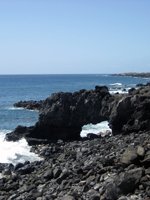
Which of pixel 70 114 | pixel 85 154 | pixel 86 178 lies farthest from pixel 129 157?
pixel 70 114

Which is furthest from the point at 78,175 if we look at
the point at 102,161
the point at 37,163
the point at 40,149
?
the point at 40,149

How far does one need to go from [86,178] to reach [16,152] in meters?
19.3

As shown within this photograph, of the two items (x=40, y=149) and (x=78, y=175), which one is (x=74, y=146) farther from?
(x=78, y=175)

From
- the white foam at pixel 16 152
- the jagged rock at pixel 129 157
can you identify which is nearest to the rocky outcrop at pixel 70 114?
the white foam at pixel 16 152

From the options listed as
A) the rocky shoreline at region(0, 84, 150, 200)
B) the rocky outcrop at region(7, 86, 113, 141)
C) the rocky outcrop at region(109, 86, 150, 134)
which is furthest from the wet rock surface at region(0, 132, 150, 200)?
the rocky outcrop at region(7, 86, 113, 141)

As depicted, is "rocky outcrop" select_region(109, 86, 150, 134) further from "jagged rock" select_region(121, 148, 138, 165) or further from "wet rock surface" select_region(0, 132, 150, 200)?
"jagged rock" select_region(121, 148, 138, 165)

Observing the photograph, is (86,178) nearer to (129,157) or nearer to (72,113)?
(129,157)

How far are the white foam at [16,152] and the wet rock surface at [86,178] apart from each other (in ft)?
22.1

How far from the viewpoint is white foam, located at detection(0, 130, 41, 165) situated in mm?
39406

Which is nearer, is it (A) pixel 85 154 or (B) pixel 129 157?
(B) pixel 129 157

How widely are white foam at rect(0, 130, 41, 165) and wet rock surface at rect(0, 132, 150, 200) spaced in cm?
674

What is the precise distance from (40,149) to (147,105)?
10178 millimetres

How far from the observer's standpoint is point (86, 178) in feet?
79.9

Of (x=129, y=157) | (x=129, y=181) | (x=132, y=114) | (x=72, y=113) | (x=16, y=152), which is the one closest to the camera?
(x=129, y=181)
